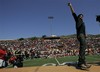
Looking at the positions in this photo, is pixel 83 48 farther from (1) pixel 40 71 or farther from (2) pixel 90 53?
(2) pixel 90 53

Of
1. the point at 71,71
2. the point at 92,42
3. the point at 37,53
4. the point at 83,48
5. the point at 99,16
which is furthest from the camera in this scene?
the point at 92,42

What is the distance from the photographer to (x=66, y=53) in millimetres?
45906

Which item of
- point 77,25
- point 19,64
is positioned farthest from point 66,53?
point 77,25

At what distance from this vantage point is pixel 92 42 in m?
57.1

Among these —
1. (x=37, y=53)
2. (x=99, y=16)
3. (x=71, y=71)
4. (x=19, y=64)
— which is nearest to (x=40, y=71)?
(x=71, y=71)

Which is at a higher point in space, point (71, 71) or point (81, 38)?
point (81, 38)

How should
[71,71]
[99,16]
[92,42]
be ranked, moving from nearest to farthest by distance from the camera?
1. [71,71]
2. [99,16]
3. [92,42]

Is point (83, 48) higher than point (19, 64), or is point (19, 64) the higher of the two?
point (83, 48)

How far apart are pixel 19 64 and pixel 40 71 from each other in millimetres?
8180

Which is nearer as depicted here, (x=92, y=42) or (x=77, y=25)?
(x=77, y=25)

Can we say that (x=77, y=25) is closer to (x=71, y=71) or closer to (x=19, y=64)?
(x=71, y=71)

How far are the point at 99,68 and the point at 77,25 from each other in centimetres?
164

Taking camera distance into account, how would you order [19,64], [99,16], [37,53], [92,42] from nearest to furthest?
[19,64]
[99,16]
[37,53]
[92,42]

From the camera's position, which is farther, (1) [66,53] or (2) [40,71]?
(1) [66,53]
